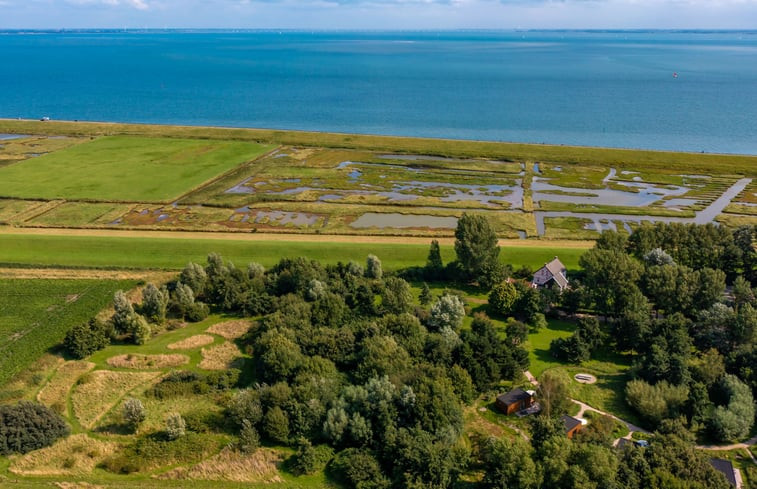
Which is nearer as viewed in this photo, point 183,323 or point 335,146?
point 183,323

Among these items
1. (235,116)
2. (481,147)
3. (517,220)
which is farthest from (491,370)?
(235,116)

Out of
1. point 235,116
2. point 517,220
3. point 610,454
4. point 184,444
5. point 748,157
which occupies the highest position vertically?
point 235,116

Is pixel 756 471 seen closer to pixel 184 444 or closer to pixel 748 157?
pixel 184 444

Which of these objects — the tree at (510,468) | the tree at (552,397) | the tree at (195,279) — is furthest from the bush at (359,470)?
the tree at (195,279)

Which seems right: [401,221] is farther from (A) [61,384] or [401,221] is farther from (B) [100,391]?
(A) [61,384]

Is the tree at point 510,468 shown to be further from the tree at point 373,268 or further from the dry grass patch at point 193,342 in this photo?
the dry grass patch at point 193,342

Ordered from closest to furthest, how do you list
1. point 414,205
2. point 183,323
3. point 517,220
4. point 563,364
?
point 563,364 < point 183,323 < point 517,220 < point 414,205
